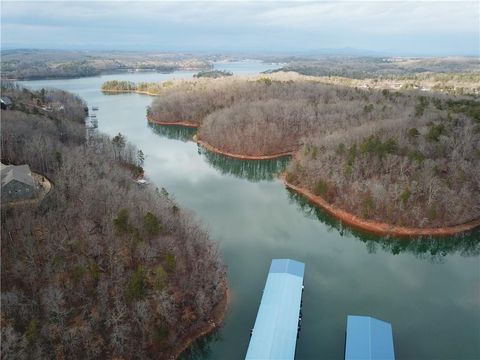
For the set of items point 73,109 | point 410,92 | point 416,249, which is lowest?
point 416,249

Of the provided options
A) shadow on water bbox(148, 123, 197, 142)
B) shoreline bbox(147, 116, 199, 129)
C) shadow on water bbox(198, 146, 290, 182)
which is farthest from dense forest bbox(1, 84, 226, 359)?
shoreline bbox(147, 116, 199, 129)

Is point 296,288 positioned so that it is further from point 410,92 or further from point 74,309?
point 410,92

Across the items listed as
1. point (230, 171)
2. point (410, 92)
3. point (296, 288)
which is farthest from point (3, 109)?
point (410, 92)

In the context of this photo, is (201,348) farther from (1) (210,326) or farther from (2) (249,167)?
(2) (249,167)

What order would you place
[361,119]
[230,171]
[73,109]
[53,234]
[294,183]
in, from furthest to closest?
[73,109] → [361,119] → [230,171] → [294,183] → [53,234]

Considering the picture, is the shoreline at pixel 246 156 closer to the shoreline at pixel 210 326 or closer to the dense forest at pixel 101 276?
the dense forest at pixel 101 276

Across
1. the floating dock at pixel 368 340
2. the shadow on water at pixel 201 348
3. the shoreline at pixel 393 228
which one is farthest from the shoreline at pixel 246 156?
the floating dock at pixel 368 340
